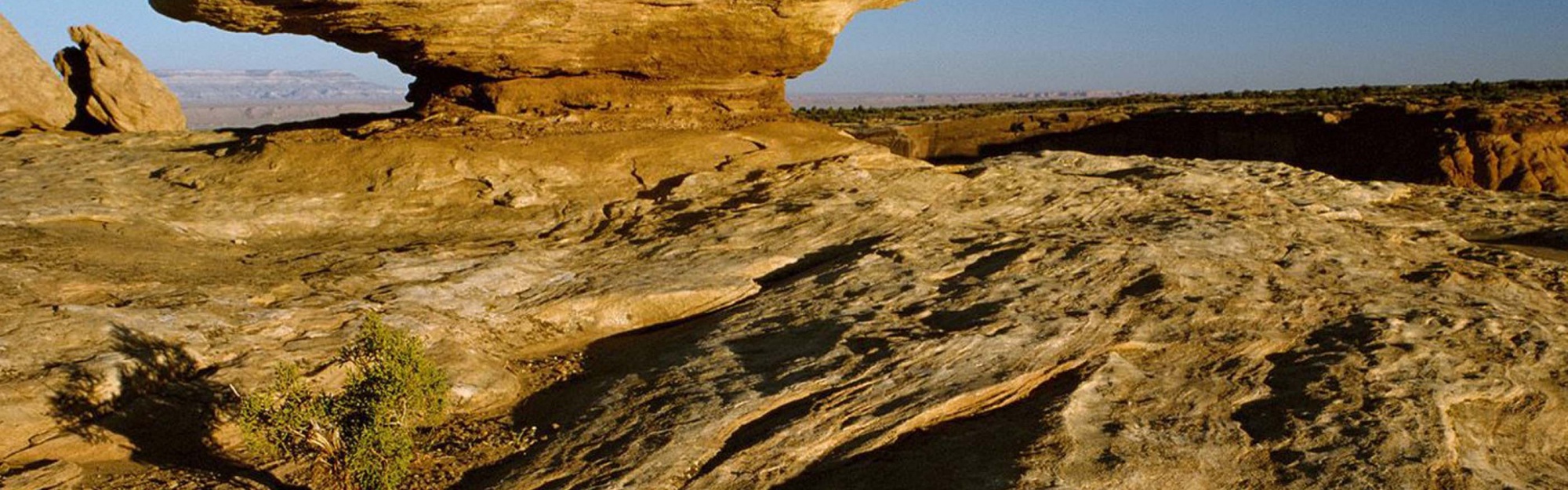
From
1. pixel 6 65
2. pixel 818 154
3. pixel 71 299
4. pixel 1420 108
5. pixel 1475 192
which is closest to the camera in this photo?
pixel 71 299

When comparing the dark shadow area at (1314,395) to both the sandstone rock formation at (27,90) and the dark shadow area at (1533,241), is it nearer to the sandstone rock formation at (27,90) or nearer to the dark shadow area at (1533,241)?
the dark shadow area at (1533,241)

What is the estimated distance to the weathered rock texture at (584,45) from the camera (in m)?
11.7

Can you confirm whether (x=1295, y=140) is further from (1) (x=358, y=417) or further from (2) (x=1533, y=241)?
(1) (x=358, y=417)

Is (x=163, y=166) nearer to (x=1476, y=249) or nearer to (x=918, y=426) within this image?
(x=918, y=426)

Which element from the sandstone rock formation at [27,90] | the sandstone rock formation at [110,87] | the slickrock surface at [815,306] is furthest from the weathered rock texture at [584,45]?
the sandstone rock formation at [110,87]

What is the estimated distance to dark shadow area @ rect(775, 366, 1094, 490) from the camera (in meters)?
6.06

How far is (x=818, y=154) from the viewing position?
12.8 metres

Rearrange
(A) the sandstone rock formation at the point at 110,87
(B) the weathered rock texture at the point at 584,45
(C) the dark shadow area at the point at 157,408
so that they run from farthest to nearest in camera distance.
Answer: (A) the sandstone rock formation at the point at 110,87 → (B) the weathered rock texture at the point at 584,45 → (C) the dark shadow area at the point at 157,408

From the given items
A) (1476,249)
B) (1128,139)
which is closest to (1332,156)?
(1128,139)

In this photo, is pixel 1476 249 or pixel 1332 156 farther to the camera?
pixel 1332 156

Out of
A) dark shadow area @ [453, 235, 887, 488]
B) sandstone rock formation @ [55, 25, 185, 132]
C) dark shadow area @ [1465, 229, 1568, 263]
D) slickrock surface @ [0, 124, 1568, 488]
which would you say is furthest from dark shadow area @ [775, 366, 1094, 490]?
sandstone rock formation @ [55, 25, 185, 132]

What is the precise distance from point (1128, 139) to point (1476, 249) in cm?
2816

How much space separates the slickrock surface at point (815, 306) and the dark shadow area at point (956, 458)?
2 cm

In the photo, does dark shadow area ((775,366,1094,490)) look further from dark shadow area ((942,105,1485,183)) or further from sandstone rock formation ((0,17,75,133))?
dark shadow area ((942,105,1485,183))
